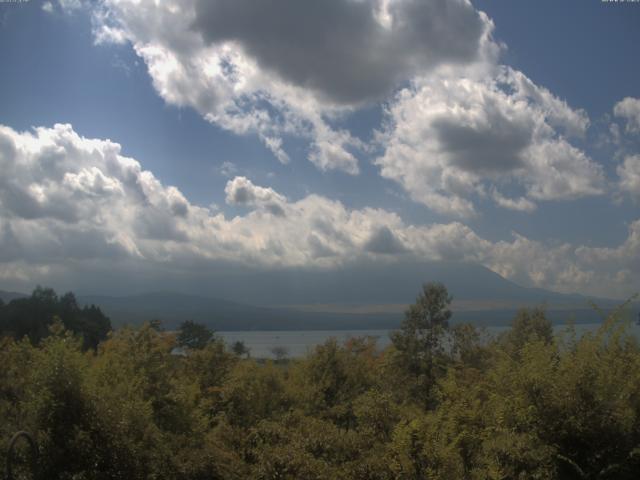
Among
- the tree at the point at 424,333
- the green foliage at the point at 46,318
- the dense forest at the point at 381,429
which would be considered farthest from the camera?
the green foliage at the point at 46,318

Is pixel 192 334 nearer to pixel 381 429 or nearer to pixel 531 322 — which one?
pixel 531 322

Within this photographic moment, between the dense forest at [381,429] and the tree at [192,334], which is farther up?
the dense forest at [381,429]

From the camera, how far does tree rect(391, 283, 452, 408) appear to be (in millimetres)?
30875

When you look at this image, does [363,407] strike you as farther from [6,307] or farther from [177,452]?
[6,307]

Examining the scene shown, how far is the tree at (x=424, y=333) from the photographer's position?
30875 millimetres

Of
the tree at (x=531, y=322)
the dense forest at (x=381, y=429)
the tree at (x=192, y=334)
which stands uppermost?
the tree at (x=531, y=322)

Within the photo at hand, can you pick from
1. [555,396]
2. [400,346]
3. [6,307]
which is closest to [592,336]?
[555,396]

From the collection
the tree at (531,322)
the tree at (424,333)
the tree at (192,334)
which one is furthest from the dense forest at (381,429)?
the tree at (192,334)

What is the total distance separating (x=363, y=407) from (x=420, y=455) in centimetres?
261

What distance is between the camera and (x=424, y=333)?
32094 millimetres

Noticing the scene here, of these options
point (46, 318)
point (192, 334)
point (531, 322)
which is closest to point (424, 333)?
point (531, 322)

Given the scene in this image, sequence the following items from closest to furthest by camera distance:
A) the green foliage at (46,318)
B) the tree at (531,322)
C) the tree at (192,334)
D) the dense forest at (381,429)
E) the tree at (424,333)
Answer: the dense forest at (381,429)
the tree at (424,333)
the tree at (531,322)
the green foliage at (46,318)
the tree at (192,334)

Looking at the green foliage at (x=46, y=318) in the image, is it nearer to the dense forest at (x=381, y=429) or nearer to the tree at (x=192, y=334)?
the tree at (x=192, y=334)

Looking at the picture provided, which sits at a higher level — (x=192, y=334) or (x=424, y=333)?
(x=424, y=333)
